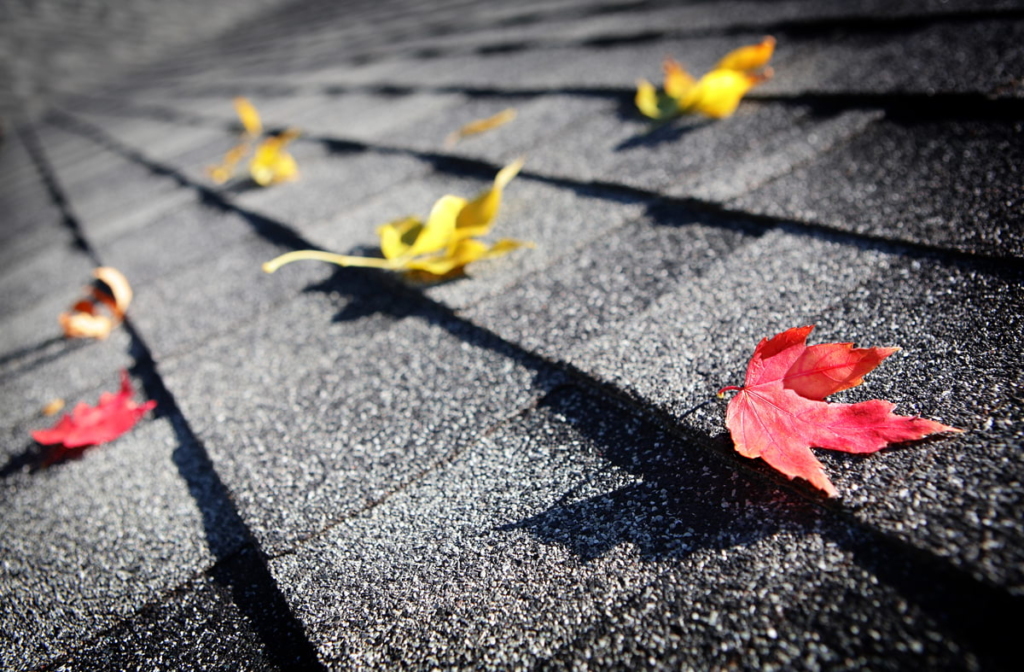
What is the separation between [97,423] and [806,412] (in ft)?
4.09

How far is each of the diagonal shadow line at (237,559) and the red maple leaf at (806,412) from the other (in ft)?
1.69

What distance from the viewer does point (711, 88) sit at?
1.33m

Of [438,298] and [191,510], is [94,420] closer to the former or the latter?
[191,510]

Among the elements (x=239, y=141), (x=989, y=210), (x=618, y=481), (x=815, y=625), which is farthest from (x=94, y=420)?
(x=239, y=141)

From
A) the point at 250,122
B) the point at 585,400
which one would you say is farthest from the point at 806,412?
the point at 250,122

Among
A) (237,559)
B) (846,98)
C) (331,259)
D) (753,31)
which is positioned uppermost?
(753,31)

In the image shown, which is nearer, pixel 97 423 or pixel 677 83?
pixel 97 423

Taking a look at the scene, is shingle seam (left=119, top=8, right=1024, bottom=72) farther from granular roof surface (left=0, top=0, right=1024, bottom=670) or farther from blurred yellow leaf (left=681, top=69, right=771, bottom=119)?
blurred yellow leaf (left=681, top=69, right=771, bottom=119)

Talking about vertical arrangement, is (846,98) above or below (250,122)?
below

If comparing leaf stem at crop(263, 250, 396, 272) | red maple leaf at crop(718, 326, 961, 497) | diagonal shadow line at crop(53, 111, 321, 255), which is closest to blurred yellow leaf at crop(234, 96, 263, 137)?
diagonal shadow line at crop(53, 111, 321, 255)

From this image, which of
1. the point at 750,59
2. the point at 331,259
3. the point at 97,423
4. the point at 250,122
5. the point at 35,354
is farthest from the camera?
the point at 250,122

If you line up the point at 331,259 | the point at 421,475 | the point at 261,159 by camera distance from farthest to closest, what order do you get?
the point at 261,159 < the point at 331,259 < the point at 421,475

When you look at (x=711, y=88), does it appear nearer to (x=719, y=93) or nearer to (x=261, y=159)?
(x=719, y=93)

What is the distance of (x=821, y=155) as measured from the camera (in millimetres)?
1097
